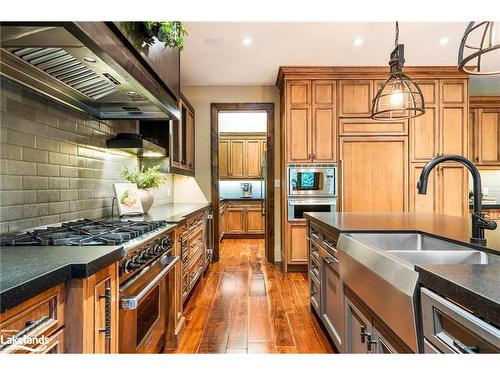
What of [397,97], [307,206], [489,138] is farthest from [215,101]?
[489,138]

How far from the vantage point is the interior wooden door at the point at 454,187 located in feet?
13.1

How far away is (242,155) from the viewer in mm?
7113

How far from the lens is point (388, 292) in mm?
1034

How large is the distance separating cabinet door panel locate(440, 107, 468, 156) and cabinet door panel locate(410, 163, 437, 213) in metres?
0.40

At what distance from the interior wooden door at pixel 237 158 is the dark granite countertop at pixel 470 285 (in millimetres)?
6298

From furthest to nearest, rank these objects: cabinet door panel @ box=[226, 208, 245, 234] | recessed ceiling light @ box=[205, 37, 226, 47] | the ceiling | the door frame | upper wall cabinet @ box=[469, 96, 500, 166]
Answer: cabinet door panel @ box=[226, 208, 245, 234] → the door frame → upper wall cabinet @ box=[469, 96, 500, 166] → recessed ceiling light @ box=[205, 37, 226, 47] → the ceiling

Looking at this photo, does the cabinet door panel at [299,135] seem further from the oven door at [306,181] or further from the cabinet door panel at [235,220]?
the cabinet door panel at [235,220]

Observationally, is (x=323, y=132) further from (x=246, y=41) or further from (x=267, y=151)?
(x=246, y=41)

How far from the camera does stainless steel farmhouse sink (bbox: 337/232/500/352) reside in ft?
3.08

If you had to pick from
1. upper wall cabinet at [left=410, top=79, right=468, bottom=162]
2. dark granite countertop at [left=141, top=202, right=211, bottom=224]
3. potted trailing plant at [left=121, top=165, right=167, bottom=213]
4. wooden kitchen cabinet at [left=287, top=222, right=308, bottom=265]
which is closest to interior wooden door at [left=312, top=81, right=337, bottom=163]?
wooden kitchen cabinet at [left=287, top=222, right=308, bottom=265]

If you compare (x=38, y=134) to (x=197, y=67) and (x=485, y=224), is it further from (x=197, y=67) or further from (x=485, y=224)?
(x=197, y=67)

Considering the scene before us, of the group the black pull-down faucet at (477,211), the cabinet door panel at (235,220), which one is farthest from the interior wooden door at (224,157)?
the black pull-down faucet at (477,211)

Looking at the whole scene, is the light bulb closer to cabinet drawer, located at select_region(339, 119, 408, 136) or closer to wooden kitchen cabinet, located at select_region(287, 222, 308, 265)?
cabinet drawer, located at select_region(339, 119, 408, 136)
